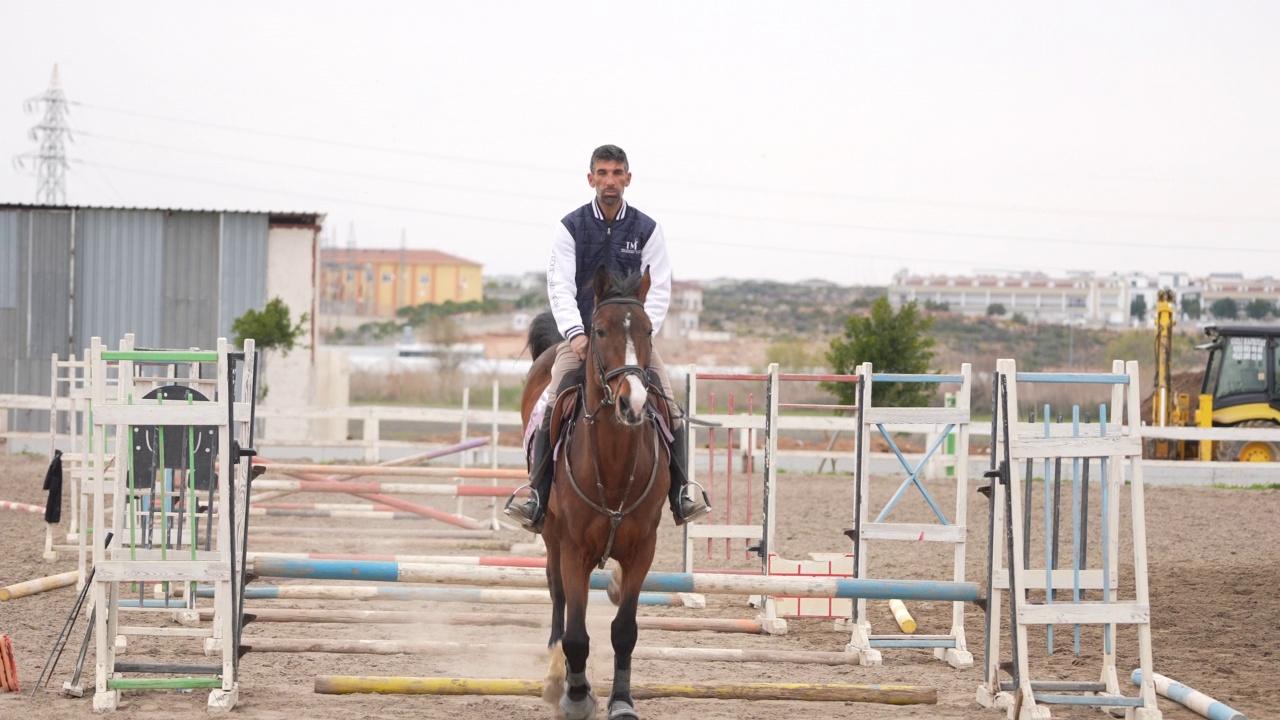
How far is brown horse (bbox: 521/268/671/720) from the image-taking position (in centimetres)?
569

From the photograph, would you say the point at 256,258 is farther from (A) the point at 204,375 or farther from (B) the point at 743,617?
(B) the point at 743,617

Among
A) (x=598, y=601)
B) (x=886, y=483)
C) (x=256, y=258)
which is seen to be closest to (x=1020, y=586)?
(x=598, y=601)

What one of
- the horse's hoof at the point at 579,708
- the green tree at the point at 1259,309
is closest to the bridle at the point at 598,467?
the horse's hoof at the point at 579,708

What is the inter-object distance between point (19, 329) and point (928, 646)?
27520mm

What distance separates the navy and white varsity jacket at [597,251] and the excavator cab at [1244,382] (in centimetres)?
1908

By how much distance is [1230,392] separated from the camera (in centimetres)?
2286

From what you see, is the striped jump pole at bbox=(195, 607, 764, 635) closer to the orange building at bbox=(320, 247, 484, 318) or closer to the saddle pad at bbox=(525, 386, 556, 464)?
the saddle pad at bbox=(525, 386, 556, 464)

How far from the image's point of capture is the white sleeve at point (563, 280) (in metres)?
6.42

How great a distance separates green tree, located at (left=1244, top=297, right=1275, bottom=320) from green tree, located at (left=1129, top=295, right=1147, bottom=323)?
5.53m

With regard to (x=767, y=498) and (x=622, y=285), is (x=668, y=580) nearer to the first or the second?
(x=622, y=285)

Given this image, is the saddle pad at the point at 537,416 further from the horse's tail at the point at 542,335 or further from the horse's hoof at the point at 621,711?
the horse's hoof at the point at 621,711

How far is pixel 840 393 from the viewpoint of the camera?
23.2m

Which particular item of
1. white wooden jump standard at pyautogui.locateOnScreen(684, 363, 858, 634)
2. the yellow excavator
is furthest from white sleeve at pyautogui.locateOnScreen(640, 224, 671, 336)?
the yellow excavator

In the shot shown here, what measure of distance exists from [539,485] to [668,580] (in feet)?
3.05
